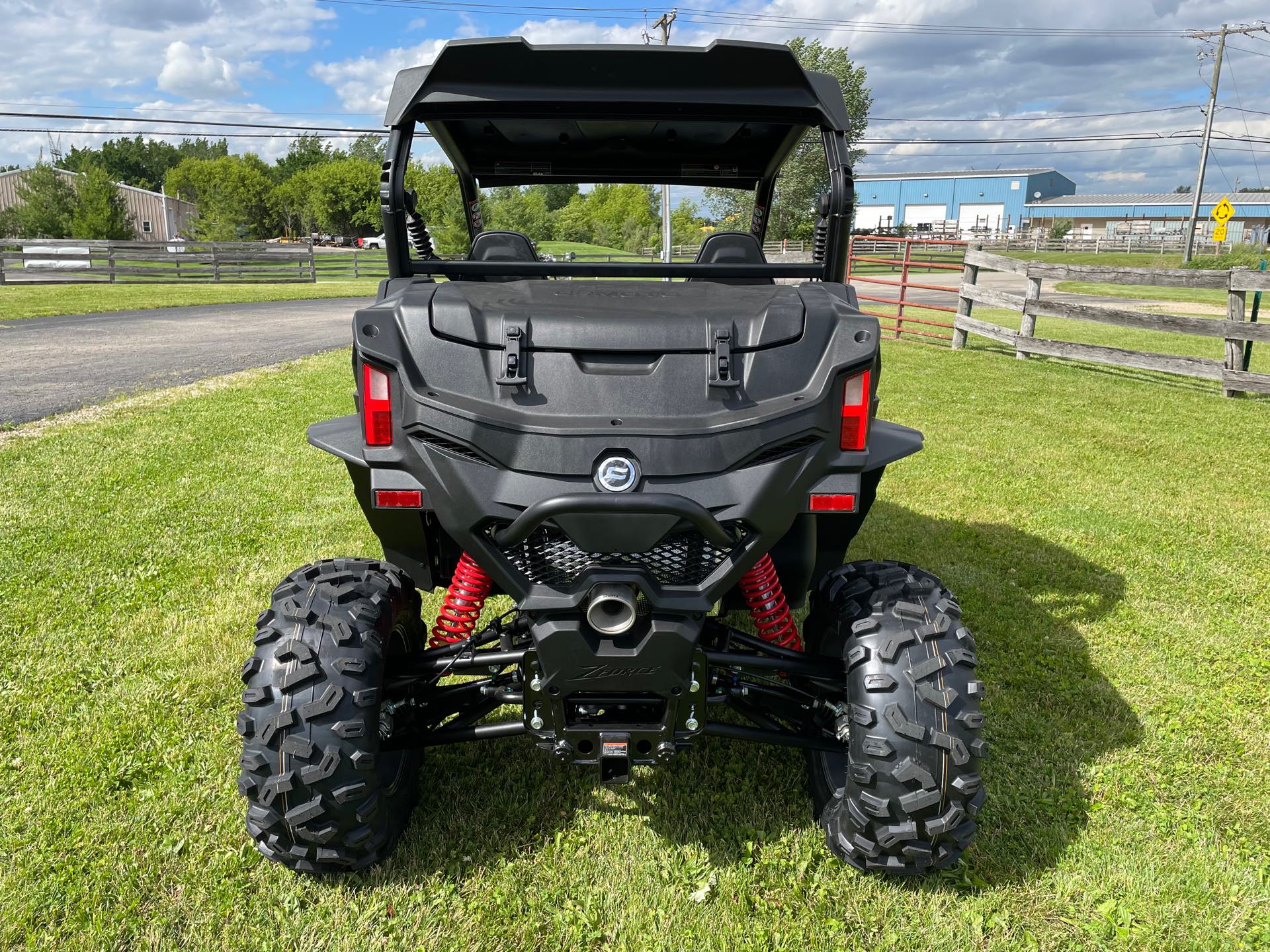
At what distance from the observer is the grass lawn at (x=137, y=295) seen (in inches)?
748

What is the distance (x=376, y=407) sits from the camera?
227 centimetres

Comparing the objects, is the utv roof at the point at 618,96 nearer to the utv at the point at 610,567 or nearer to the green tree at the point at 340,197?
the utv at the point at 610,567

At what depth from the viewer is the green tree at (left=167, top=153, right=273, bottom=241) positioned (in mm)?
61312

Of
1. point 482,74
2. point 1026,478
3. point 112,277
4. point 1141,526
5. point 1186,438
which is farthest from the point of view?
point 112,277

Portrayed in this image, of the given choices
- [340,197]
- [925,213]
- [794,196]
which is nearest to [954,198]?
[925,213]

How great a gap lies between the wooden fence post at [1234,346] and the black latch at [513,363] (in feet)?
34.8

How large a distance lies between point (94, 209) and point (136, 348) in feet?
141

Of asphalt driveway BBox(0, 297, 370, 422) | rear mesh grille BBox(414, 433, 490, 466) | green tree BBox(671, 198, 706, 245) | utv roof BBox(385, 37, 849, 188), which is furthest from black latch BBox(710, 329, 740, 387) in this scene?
asphalt driveway BBox(0, 297, 370, 422)

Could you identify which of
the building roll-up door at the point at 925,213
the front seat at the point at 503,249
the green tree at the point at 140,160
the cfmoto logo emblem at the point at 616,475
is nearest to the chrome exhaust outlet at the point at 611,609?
the cfmoto logo emblem at the point at 616,475

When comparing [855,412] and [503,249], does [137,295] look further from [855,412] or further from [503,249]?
[855,412]

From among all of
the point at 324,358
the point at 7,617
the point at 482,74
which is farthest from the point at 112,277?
the point at 482,74

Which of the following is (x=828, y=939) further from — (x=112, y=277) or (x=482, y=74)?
(x=112, y=277)

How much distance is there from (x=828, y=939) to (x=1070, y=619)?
2.65 metres

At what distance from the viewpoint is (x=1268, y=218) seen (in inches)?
2997
